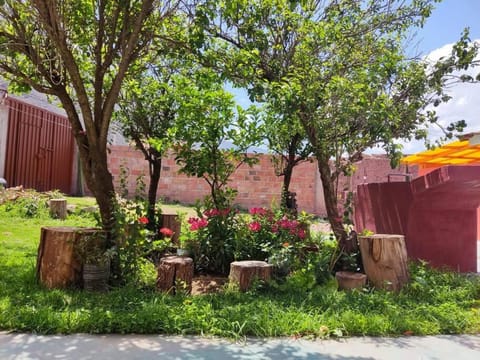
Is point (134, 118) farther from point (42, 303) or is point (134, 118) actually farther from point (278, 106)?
point (42, 303)

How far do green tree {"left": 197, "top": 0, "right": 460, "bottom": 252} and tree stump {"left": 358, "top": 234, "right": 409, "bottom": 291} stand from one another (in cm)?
40

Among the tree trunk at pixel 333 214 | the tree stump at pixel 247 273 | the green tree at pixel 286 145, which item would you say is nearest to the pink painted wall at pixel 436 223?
the tree trunk at pixel 333 214

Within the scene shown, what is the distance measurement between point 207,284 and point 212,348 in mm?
1741

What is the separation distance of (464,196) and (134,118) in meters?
4.59

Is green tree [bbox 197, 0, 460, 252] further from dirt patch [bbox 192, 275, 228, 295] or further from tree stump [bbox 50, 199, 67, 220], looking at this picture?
tree stump [bbox 50, 199, 67, 220]

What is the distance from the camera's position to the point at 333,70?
552 cm

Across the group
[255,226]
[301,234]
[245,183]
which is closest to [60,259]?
[255,226]

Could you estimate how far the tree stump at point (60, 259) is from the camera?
4.28m

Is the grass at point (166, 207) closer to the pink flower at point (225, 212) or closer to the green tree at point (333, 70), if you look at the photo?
the pink flower at point (225, 212)

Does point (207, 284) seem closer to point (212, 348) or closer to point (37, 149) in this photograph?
point (212, 348)

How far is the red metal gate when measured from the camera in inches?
485

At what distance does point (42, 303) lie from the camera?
3811 millimetres

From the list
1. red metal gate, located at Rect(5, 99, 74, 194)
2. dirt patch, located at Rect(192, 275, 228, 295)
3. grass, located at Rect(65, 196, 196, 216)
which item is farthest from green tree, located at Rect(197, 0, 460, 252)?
red metal gate, located at Rect(5, 99, 74, 194)

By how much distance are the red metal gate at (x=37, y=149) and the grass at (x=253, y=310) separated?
8.60 meters
